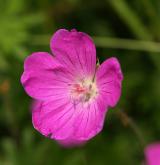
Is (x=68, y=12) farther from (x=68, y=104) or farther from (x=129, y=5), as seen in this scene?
(x=68, y=104)

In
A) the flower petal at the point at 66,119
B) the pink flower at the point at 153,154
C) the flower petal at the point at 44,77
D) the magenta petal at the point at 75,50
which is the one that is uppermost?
the magenta petal at the point at 75,50

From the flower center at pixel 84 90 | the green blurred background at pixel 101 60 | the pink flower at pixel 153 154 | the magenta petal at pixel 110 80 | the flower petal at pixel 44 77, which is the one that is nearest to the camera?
the magenta petal at pixel 110 80

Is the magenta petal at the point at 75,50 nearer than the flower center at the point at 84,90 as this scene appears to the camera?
Yes

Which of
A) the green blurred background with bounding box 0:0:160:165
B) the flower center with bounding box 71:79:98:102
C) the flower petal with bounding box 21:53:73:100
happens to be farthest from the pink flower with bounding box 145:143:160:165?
the flower petal with bounding box 21:53:73:100

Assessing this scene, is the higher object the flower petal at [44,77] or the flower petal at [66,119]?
the flower petal at [44,77]

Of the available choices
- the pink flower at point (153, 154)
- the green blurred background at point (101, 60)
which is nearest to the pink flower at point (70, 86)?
the pink flower at point (153, 154)

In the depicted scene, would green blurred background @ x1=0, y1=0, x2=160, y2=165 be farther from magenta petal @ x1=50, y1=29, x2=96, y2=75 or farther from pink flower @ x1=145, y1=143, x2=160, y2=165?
magenta petal @ x1=50, y1=29, x2=96, y2=75

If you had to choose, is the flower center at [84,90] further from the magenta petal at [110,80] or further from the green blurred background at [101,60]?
the green blurred background at [101,60]
